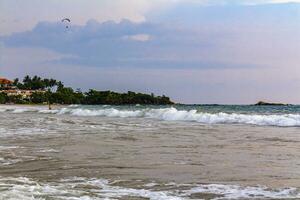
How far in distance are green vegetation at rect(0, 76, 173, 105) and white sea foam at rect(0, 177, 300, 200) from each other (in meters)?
102

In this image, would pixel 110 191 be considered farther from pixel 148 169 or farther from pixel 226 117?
pixel 226 117

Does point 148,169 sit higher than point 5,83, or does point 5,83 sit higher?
point 5,83

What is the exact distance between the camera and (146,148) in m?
13.4

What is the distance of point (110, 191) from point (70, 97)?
362 ft

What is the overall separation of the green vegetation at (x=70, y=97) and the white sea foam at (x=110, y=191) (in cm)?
10217

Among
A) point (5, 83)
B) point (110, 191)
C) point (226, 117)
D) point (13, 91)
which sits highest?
point (5, 83)

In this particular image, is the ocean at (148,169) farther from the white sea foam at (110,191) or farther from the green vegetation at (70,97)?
the green vegetation at (70,97)

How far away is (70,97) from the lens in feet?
380

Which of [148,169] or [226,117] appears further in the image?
[226,117]

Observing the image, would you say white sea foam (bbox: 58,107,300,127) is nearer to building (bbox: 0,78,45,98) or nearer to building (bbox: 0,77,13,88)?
building (bbox: 0,78,45,98)

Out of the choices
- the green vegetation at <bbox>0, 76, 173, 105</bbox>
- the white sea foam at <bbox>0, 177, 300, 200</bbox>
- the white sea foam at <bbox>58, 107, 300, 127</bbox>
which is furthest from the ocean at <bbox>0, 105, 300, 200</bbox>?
the green vegetation at <bbox>0, 76, 173, 105</bbox>

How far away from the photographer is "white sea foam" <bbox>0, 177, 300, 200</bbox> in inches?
269

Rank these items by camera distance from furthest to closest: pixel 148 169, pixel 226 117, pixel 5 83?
pixel 5 83 < pixel 226 117 < pixel 148 169

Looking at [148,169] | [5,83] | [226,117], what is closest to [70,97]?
[5,83]
